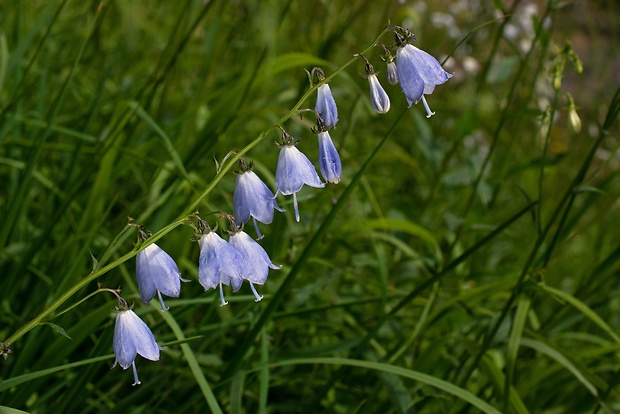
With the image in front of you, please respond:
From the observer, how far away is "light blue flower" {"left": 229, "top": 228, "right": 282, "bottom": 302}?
4.34ft

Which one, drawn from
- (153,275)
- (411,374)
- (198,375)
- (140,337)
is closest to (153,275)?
(153,275)

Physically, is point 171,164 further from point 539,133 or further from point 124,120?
point 539,133

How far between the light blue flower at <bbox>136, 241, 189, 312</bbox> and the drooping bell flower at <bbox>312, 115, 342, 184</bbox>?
31 cm

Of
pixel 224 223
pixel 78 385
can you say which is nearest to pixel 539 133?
pixel 224 223

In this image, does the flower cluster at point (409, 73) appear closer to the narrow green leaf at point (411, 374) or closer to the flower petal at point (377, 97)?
the flower petal at point (377, 97)

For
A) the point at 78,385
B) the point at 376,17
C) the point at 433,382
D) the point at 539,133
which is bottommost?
the point at 78,385

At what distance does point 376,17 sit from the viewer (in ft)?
16.7

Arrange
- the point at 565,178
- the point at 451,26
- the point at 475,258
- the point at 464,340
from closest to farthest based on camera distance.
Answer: the point at 464,340, the point at 475,258, the point at 565,178, the point at 451,26

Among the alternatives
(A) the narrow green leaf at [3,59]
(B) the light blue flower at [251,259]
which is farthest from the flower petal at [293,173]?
(A) the narrow green leaf at [3,59]

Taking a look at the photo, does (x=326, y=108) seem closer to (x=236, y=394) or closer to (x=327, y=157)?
(x=327, y=157)

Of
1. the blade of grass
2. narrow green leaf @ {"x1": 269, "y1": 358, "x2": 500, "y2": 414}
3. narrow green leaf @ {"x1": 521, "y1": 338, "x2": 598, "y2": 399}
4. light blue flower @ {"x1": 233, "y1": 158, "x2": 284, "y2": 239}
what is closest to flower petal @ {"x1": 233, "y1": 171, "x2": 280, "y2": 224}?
light blue flower @ {"x1": 233, "y1": 158, "x2": 284, "y2": 239}

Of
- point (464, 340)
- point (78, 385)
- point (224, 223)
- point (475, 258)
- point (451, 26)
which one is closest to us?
point (78, 385)

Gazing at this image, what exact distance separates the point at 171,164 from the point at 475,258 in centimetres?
128

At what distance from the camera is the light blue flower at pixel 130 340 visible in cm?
125
